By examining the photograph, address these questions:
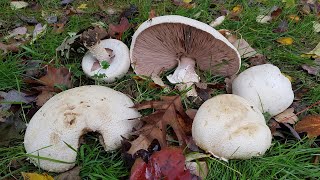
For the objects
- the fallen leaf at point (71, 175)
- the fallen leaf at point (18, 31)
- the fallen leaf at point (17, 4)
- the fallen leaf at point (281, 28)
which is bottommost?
the fallen leaf at point (71, 175)

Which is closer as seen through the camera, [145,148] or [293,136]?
[145,148]

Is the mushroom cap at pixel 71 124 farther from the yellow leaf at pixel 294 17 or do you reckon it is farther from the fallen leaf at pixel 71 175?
the yellow leaf at pixel 294 17

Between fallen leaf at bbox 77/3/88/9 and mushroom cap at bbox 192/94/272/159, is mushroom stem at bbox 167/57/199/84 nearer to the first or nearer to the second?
mushroom cap at bbox 192/94/272/159

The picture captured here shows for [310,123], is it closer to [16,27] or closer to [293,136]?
[293,136]

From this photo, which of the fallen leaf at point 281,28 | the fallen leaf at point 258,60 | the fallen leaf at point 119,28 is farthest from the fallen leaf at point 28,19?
the fallen leaf at point 281,28

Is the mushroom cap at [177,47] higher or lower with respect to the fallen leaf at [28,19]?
higher

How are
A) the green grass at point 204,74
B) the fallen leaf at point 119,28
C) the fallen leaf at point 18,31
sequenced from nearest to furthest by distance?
the green grass at point 204,74 → the fallen leaf at point 119,28 → the fallen leaf at point 18,31

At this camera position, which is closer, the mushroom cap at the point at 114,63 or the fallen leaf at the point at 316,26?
the mushroom cap at the point at 114,63

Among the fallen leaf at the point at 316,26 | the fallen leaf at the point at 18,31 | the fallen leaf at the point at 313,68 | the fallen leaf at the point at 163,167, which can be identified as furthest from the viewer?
the fallen leaf at the point at 316,26

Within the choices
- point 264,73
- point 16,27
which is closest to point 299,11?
point 264,73
